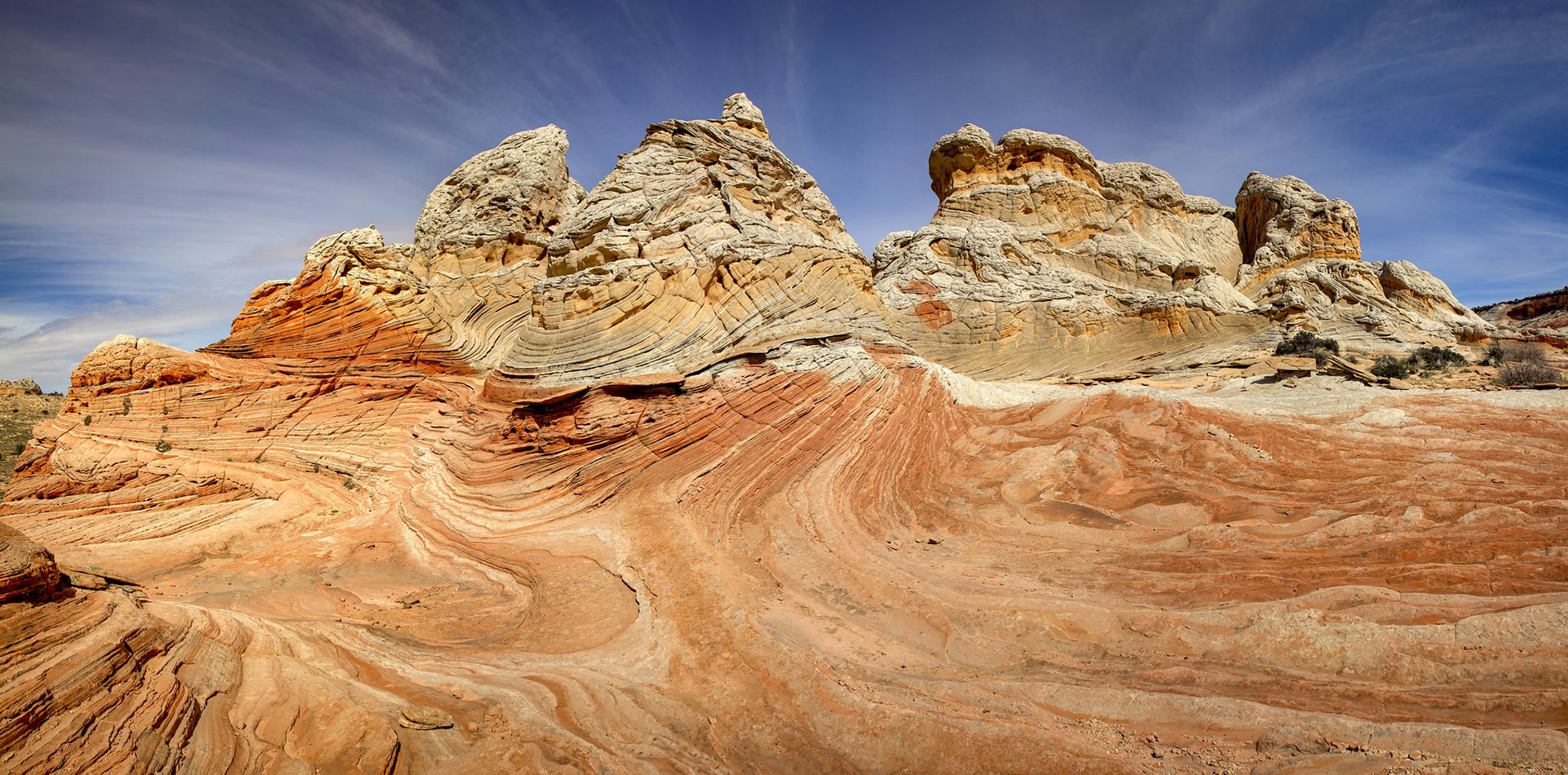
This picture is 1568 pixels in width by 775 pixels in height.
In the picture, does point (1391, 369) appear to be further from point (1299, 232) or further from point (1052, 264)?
point (1299, 232)

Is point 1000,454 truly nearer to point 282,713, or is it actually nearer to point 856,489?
point 856,489

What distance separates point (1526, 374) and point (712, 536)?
1457cm

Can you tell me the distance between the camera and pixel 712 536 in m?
7.12

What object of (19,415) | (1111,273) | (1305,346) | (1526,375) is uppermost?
(1111,273)

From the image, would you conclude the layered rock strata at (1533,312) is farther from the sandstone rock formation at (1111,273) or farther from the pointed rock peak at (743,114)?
the pointed rock peak at (743,114)

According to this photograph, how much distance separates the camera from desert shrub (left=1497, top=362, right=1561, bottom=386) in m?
10.9

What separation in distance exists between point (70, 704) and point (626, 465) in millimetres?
5639

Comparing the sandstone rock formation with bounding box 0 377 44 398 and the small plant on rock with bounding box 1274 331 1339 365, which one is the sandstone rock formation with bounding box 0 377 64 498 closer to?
the sandstone rock formation with bounding box 0 377 44 398

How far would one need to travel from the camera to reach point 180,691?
3129mm

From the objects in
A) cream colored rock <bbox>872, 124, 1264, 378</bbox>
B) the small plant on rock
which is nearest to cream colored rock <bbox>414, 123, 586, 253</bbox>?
cream colored rock <bbox>872, 124, 1264, 378</bbox>

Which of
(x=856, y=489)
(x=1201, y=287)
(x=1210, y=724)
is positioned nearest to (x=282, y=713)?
(x=1210, y=724)

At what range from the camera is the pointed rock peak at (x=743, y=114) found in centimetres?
1370

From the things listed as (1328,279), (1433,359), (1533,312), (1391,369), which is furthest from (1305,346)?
(1533,312)

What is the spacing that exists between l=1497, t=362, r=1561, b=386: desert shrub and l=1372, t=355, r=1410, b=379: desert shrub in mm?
1465
